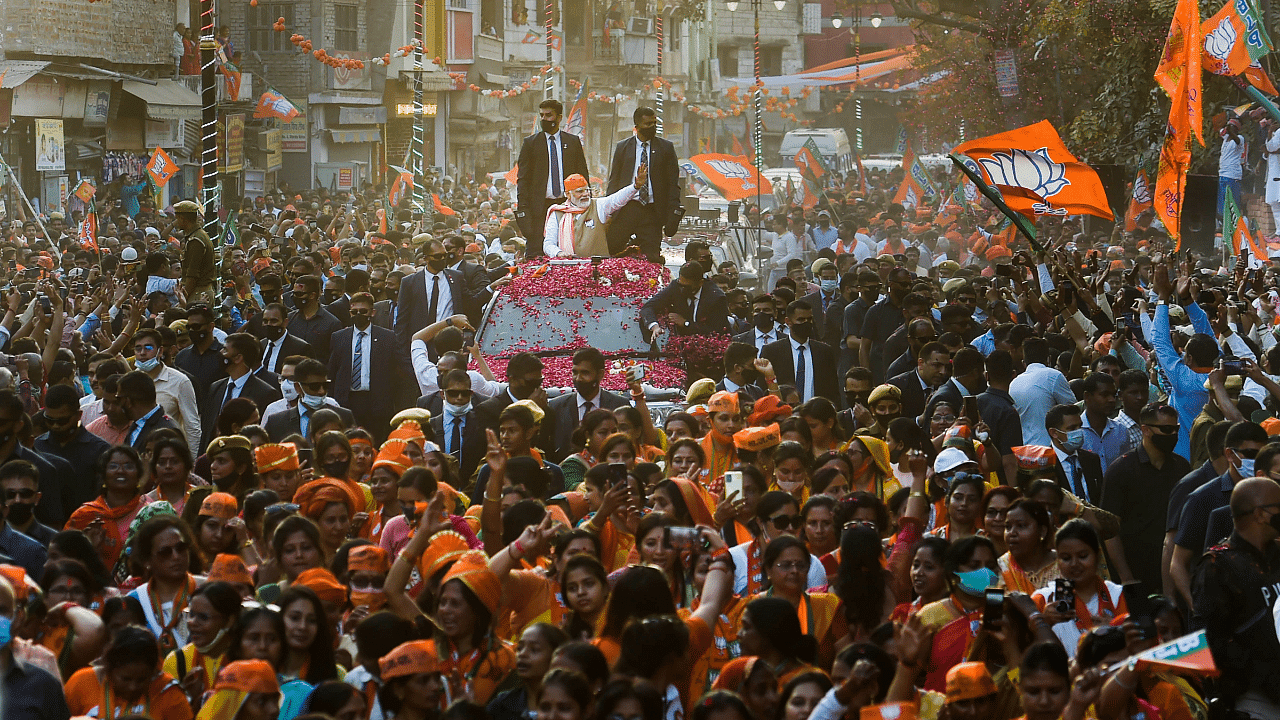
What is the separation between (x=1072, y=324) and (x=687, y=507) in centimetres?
513

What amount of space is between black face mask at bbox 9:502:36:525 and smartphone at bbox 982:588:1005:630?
13.6 feet

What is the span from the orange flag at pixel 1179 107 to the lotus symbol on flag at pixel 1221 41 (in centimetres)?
9

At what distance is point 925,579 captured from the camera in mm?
6297

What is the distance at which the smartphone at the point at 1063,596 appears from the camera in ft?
20.3

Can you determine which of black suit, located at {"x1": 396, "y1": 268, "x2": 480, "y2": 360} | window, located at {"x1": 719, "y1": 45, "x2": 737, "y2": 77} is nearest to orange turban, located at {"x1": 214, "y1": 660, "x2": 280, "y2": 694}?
black suit, located at {"x1": 396, "y1": 268, "x2": 480, "y2": 360}

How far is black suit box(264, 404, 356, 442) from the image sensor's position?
10.0 m

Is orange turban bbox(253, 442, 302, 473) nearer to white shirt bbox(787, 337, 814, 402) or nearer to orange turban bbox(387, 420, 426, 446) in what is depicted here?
orange turban bbox(387, 420, 426, 446)

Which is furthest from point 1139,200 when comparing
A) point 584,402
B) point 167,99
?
point 167,99

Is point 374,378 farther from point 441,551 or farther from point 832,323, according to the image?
point 832,323

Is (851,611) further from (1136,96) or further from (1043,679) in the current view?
(1136,96)

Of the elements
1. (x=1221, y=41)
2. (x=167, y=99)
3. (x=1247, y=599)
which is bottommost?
(x=1247, y=599)

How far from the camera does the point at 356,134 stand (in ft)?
149

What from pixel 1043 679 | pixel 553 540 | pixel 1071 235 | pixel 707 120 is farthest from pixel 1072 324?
pixel 707 120

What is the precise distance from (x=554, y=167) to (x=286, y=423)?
528 centimetres
